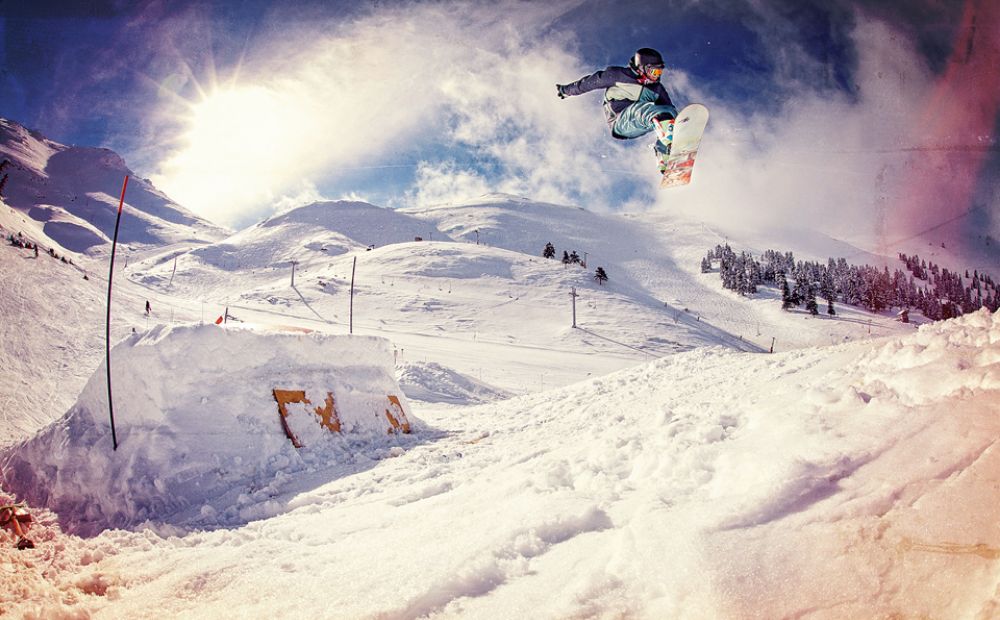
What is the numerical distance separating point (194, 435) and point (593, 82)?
24.1ft

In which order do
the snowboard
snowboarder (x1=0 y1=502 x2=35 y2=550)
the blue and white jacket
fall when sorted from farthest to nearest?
the blue and white jacket, the snowboard, snowboarder (x1=0 y1=502 x2=35 y2=550)

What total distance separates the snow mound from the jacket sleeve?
11210mm

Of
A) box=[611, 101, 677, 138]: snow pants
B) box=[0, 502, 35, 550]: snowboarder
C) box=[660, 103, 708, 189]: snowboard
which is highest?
box=[611, 101, 677, 138]: snow pants

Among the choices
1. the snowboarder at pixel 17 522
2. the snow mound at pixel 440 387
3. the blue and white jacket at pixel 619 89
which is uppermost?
the blue and white jacket at pixel 619 89

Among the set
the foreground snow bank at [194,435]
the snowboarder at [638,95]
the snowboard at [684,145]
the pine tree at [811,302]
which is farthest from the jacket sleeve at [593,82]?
the pine tree at [811,302]

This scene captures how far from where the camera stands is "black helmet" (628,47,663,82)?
584 cm

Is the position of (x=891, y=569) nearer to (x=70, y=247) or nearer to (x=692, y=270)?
(x=692, y=270)

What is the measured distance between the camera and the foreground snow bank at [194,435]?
5.09 meters

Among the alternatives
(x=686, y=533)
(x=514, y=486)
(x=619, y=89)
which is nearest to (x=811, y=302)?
(x=619, y=89)

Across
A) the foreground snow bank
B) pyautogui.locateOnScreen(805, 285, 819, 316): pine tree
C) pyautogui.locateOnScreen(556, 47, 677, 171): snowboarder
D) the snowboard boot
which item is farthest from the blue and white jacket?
pyautogui.locateOnScreen(805, 285, 819, 316): pine tree

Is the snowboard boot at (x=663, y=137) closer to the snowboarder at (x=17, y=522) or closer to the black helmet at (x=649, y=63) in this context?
the black helmet at (x=649, y=63)

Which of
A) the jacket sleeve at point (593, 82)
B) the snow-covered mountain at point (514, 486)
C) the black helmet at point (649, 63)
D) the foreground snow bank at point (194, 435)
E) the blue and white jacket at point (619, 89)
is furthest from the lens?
the jacket sleeve at point (593, 82)

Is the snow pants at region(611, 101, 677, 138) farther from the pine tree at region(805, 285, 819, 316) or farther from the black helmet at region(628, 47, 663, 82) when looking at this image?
the pine tree at region(805, 285, 819, 316)

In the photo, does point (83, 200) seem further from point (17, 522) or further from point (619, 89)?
point (619, 89)
